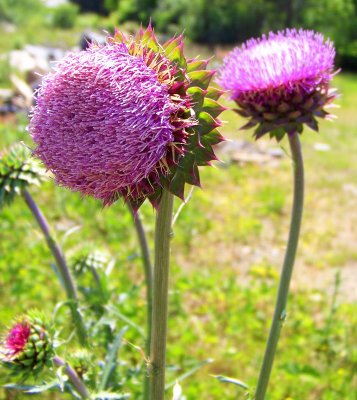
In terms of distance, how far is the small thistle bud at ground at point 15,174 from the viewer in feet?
8.71

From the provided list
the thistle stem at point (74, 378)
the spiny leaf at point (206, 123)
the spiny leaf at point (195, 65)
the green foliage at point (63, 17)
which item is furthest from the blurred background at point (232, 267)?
the green foliage at point (63, 17)

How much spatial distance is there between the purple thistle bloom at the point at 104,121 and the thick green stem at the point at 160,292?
0.20 m

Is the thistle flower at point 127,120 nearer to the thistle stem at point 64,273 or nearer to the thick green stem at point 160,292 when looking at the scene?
the thick green stem at point 160,292

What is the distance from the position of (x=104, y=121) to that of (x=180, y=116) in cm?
26

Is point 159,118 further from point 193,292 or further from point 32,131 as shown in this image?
point 193,292

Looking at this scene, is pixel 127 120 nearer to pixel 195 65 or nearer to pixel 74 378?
pixel 195 65

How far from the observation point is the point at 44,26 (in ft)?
124

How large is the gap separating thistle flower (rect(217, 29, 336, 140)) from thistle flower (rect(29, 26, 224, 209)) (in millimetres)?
681

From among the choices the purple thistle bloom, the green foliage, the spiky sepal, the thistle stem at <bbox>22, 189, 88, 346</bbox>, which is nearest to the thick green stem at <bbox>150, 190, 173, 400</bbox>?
the spiky sepal

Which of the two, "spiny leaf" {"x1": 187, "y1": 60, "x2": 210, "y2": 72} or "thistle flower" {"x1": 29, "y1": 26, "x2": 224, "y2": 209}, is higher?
"spiny leaf" {"x1": 187, "y1": 60, "x2": 210, "y2": 72}

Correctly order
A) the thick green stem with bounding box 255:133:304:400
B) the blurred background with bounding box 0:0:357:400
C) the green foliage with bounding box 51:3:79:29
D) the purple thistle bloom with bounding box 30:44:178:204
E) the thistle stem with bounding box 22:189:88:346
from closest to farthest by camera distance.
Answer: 1. the purple thistle bloom with bounding box 30:44:178:204
2. the thick green stem with bounding box 255:133:304:400
3. the thistle stem with bounding box 22:189:88:346
4. the blurred background with bounding box 0:0:357:400
5. the green foliage with bounding box 51:3:79:29

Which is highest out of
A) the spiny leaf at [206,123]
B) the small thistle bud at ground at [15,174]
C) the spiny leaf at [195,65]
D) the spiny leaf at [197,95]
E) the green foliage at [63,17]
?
the green foliage at [63,17]

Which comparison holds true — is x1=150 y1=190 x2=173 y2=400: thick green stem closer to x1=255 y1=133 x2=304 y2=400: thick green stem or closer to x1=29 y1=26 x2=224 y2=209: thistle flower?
x1=29 y1=26 x2=224 y2=209: thistle flower

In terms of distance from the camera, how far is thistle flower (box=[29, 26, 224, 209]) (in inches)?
58.5
